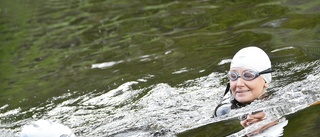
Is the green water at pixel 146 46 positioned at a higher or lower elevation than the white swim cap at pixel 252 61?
lower

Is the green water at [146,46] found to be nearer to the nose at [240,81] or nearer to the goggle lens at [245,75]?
the goggle lens at [245,75]

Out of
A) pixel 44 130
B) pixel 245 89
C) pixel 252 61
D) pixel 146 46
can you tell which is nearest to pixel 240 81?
pixel 245 89

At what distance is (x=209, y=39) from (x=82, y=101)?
3666 millimetres

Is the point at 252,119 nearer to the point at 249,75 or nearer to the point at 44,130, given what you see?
the point at 249,75

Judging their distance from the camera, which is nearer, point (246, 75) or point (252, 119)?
point (252, 119)

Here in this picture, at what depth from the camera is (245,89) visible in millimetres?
8188

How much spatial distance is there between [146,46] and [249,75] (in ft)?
20.6

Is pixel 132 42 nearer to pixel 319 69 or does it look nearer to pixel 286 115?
pixel 319 69

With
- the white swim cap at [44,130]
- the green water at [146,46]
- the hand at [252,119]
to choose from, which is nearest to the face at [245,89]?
the hand at [252,119]

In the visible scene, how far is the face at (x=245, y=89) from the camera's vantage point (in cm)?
Answer: 809

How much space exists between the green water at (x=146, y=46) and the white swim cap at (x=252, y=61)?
→ 153 cm

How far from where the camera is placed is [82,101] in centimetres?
1109

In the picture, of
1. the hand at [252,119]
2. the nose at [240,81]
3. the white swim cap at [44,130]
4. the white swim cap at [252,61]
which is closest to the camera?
the white swim cap at [44,130]

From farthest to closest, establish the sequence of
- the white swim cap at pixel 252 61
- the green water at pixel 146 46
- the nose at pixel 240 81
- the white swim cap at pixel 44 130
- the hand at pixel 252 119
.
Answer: the green water at pixel 146 46, the white swim cap at pixel 252 61, the nose at pixel 240 81, the hand at pixel 252 119, the white swim cap at pixel 44 130
